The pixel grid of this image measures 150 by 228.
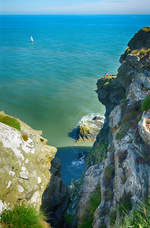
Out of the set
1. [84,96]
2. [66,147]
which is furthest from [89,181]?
[84,96]

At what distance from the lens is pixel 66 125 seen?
54.0 m

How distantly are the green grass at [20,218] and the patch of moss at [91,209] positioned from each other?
2930mm

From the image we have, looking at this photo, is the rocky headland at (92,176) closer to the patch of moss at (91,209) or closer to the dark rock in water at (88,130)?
the patch of moss at (91,209)

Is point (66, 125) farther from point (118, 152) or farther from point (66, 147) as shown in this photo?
point (118, 152)

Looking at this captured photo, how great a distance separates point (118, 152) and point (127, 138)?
113 cm

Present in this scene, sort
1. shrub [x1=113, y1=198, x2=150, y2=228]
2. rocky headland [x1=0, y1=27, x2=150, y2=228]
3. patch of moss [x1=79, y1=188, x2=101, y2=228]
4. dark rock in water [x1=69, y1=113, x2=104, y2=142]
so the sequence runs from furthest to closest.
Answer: dark rock in water [x1=69, y1=113, x2=104, y2=142] → patch of moss [x1=79, y1=188, x2=101, y2=228] → rocky headland [x1=0, y1=27, x2=150, y2=228] → shrub [x1=113, y1=198, x2=150, y2=228]

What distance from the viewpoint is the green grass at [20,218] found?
10.5 metres

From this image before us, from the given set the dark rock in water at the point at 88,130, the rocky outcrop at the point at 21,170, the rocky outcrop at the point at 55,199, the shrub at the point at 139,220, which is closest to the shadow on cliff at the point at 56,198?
the rocky outcrop at the point at 55,199

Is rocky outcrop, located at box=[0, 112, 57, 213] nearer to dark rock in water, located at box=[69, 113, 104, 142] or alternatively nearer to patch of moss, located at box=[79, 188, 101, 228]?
patch of moss, located at box=[79, 188, 101, 228]

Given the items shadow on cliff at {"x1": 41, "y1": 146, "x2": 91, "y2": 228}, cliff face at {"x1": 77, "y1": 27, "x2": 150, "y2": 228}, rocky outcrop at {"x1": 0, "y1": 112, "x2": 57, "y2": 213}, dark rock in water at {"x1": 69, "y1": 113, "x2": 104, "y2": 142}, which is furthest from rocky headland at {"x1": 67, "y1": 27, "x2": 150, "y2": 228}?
dark rock in water at {"x1": 69, "y1": 113, "x2": 104, "y2": 142}

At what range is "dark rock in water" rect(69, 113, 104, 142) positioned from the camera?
4766cm

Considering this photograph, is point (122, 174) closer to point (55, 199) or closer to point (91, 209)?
point (91, 209)

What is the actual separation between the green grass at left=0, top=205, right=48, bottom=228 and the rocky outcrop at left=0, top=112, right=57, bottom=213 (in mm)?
710

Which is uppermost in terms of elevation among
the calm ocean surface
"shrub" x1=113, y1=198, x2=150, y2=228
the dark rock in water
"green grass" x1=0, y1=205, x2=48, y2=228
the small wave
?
the calm ocean surface
